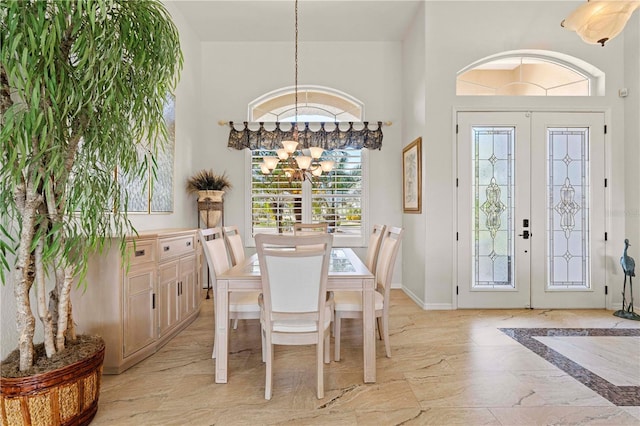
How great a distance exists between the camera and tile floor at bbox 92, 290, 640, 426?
77.0 inches

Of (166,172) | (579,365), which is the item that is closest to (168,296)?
(166,172)

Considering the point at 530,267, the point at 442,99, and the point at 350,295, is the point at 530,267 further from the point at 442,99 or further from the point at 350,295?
the point at 350,295

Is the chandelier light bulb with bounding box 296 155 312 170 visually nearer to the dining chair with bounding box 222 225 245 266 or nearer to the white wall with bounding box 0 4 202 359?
the dining chair with bounding box 222 225 245 266

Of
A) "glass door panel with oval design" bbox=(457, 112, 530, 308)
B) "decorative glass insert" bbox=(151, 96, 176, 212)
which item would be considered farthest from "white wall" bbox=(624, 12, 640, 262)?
"decorative glass insert" bbox=(151, 96, 176, 212)

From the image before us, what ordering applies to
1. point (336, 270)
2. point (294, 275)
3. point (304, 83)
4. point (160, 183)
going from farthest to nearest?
point (304, 83)
point (160, 183)
point (336, 270)
point (294, 275)

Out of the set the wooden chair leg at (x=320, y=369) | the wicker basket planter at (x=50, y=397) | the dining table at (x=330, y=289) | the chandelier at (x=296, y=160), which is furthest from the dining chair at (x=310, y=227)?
the wicker basket planter at (x=50, y=397)

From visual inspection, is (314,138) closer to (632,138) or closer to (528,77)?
(528,77)

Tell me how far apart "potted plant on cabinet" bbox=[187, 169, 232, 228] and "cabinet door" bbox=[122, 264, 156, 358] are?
6.32ft

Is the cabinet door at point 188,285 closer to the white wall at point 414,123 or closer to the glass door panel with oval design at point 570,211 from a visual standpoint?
the white wall at point 414,123

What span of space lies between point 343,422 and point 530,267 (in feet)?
11.0

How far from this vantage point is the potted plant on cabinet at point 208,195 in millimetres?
4652

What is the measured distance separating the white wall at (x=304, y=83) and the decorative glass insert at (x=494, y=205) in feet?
4.38

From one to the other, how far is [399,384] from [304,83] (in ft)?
14.7

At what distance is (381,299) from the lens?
8.96ft
